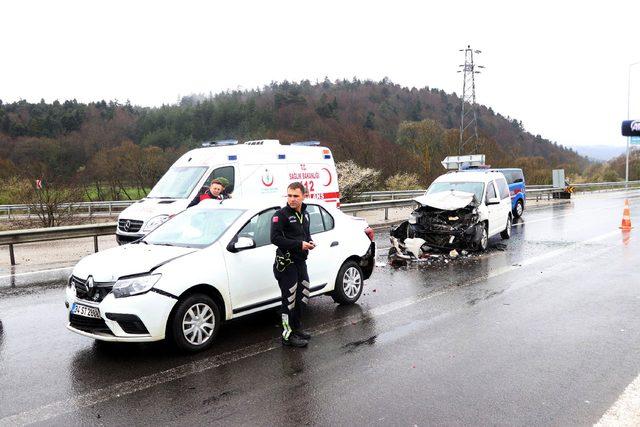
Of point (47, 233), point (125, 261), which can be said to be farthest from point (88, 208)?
point (125, 261)

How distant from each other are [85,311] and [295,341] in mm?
2130

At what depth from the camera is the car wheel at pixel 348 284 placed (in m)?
7.29

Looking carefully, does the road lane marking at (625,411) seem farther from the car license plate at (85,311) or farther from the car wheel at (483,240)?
the car wheel at (483,240)

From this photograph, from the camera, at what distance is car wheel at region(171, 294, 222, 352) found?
5.34 meters

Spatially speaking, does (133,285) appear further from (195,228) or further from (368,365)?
(368,365)

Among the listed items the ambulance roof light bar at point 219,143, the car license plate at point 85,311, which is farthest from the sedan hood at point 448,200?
the car license plate at point 85,311

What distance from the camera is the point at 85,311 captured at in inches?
209

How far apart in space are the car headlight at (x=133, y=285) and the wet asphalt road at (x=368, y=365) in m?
0.70

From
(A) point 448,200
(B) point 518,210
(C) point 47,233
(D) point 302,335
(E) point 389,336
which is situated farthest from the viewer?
(B) point 518,210

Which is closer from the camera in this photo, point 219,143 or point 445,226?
point 445,226

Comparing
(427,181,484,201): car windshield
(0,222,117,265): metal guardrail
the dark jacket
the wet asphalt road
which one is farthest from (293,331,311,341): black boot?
(0,222,117,265): metal guardrail

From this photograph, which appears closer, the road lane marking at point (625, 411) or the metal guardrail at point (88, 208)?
the road lane marking at point (625, 411)

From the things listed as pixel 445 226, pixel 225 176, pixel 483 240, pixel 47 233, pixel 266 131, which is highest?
pixel 266 131

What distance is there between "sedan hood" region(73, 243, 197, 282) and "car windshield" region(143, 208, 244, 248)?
8.4 inches
